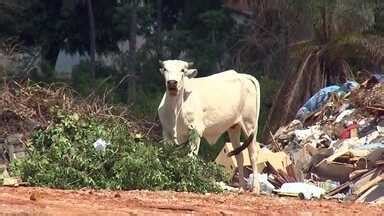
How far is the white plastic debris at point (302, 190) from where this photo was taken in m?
14.2

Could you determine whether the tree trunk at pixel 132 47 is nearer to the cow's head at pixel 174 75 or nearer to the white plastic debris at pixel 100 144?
the cow's head at pixel 174 75

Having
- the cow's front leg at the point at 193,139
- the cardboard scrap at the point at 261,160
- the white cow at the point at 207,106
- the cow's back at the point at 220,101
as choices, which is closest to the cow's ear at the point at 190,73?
the white cow at the point at 207,106

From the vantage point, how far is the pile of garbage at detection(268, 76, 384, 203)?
50.9 feet

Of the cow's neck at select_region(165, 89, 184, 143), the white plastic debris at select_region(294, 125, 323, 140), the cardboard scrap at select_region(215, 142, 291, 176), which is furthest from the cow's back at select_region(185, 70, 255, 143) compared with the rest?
the white plastic debris at select_region(294, 125, 323, 140)

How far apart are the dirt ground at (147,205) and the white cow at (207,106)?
2.57 metres

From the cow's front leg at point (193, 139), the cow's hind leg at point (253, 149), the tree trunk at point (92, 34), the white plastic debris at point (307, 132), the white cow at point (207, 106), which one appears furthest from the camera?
the tree trunk at point (92, 34)

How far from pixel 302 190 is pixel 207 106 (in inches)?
66.3

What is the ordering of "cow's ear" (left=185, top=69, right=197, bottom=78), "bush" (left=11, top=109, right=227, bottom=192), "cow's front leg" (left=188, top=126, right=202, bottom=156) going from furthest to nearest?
"cow's ear" (left=185, top=69, right=197, bottom=78) < "cow's front leg" (left=188, top=126, right=202, bottom=156) < "bush" (left=11, top=109, right=227, bottom=192)

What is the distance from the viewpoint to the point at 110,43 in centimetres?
3622

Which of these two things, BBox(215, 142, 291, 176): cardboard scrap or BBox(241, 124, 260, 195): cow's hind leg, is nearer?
BBox(241, 124, 260, 195): cow's hind leg

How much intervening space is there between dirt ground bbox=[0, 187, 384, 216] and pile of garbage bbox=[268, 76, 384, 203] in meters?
3.71

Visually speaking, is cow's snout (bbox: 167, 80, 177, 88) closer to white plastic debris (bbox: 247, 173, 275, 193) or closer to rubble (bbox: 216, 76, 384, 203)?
rubble (bbox: 216, 76, 384, 203)

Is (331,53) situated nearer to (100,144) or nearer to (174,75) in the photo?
(174,75)

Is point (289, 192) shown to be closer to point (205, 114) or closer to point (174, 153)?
point (205, 114)
